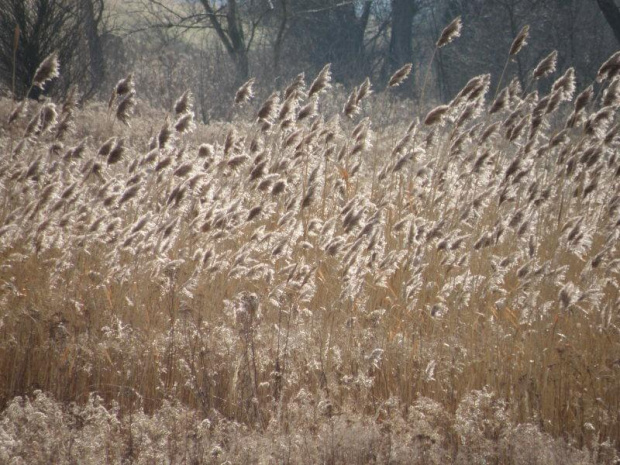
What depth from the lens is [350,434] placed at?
272 cm

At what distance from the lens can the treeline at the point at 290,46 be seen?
13312 mm

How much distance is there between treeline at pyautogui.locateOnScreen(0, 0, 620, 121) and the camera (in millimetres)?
13312

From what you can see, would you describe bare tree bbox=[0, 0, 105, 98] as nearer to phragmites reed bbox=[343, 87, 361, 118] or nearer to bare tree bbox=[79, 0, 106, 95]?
bare tree bbox=[79, 0, 106, 95]

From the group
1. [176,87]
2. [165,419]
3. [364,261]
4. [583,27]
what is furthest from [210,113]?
[165,419]

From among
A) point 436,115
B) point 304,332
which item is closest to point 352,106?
point 436,115

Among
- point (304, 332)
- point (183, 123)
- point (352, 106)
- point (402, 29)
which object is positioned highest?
point (402, 29)

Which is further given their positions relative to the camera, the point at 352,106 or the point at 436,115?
the point at 352,106

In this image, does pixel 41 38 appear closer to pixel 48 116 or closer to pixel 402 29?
pixel 48 116

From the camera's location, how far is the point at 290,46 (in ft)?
83.4

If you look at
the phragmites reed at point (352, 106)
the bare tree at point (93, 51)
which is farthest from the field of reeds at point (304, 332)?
the bare tree at point (93, 51)

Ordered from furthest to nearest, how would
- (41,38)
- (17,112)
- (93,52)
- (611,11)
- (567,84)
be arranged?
1. (93,52)
2. (41,38)
3. (611,11)
4. (17,112)
5. (567,84)

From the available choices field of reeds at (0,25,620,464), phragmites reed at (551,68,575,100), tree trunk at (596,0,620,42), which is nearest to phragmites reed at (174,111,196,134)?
field of reeds at (0,25,620,464)

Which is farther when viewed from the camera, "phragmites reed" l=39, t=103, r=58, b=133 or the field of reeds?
"phragmites reed" l=39, t=103, r=58, b=133

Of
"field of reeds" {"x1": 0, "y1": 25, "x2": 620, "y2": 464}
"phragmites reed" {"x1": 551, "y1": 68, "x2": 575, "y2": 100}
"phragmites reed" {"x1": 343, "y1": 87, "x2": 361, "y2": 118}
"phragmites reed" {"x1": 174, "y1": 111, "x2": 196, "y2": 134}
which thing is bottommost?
"field of reeds" {"x1": 0, "y1": 25, "x2": 620, "y2": 464}
